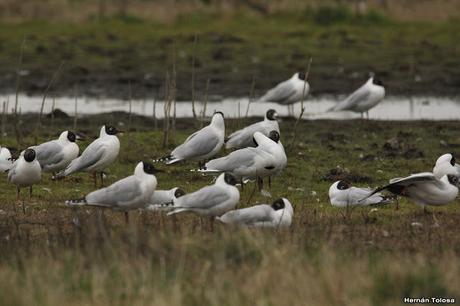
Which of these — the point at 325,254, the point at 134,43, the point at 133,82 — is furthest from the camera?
the point at 134,43

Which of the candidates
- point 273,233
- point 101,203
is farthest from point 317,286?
point 101,203

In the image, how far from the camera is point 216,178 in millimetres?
15938

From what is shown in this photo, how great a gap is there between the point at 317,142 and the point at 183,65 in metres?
11.1

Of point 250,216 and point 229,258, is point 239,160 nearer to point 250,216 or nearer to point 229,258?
point 250,216

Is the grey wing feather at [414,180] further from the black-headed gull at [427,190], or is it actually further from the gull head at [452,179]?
the gull head at [452,179]

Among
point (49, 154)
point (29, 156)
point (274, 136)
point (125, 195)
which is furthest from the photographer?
point (49, 154)

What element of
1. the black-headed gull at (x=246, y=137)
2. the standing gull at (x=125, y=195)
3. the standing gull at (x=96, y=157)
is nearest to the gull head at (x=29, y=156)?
the standing gull at (x=96, y=157)

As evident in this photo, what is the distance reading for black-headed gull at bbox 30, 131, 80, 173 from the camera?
15.7 m

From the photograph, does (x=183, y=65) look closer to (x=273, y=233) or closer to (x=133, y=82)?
(x=133, y=82)

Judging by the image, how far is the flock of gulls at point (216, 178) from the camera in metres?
11.8

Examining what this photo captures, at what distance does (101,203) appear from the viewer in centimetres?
1224

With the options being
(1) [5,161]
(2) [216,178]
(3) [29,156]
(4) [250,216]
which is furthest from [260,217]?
(1) [5,161]

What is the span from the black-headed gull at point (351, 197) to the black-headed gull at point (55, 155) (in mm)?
3725

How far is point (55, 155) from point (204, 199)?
4.48 metres
